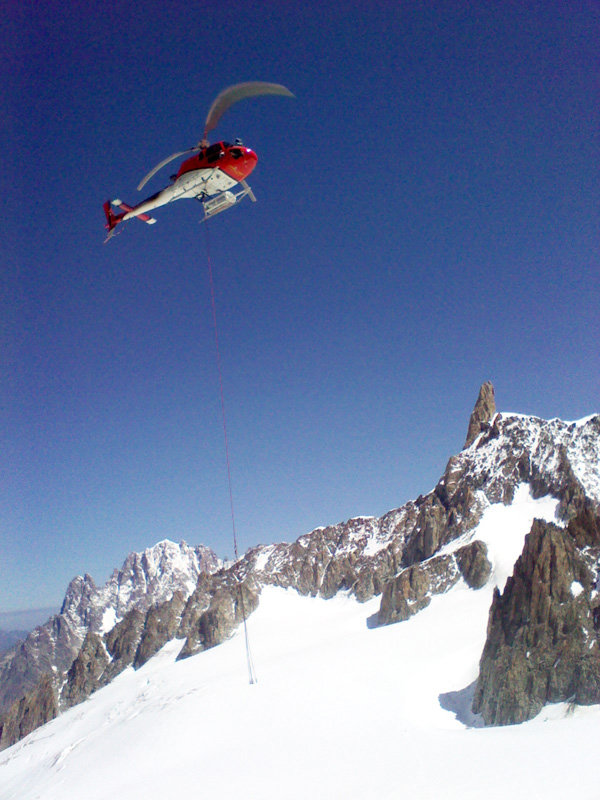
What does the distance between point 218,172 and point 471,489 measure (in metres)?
85.0

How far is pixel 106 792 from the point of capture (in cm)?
3503

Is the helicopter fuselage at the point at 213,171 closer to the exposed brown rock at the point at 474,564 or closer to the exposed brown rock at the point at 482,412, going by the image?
the exposed brown rock at the point at 474,564

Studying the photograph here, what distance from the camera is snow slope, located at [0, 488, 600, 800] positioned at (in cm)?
2536

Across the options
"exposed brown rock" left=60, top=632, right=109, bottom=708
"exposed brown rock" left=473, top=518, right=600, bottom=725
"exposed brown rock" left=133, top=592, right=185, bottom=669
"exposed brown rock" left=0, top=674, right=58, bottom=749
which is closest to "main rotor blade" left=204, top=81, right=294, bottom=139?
"exposed brown rock" left=473, top=518, right=600, bottom=725

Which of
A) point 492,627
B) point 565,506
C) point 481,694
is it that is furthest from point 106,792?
point 565,506

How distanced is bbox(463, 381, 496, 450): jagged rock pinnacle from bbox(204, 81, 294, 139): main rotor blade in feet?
323

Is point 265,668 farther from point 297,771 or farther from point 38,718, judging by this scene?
point 38,718

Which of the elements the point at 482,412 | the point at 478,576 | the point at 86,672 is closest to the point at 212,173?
the point at 478,576

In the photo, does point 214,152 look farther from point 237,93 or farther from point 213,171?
point 237,93

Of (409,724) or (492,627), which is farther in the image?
(492,627)

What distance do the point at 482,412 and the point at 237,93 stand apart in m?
103

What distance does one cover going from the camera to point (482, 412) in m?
111

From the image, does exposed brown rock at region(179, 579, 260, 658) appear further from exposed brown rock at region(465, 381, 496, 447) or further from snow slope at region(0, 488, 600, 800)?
exposed brown rock at region(465, 381, 496, 447)

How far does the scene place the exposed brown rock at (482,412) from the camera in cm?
10800
